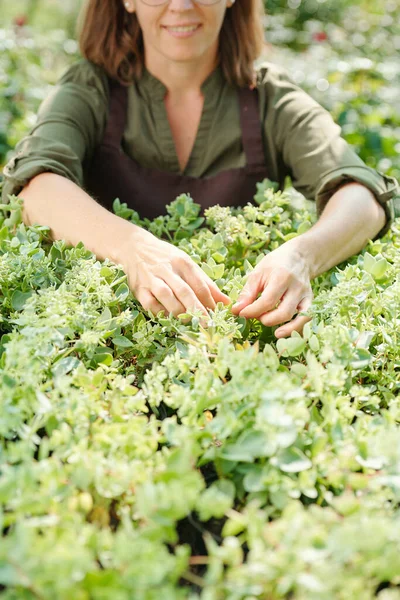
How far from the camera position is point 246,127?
2041 mm

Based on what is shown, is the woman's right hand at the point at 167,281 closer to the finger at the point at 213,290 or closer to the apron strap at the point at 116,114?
the finger at the point at 213,290

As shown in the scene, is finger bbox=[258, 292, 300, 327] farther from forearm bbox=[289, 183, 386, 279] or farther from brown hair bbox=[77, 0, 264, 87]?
brown hair bbox=[77, 0, 264, 87]

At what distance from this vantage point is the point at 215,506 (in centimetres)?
80

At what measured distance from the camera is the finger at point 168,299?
132cm

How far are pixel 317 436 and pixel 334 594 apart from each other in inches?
9.8

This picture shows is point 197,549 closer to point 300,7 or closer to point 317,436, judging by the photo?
point 317,436

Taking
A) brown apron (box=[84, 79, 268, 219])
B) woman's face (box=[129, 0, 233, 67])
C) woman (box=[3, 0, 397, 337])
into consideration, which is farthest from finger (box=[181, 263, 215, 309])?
woman's face (box=[129, 0, 233, 67])

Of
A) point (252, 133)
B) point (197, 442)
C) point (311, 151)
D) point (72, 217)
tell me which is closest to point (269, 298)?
point (197, 442)

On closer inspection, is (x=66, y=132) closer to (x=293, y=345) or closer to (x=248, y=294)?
(x=248, y=294)

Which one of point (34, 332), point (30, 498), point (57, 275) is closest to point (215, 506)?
point (30, 498)

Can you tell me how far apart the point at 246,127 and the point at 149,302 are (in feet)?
2.96

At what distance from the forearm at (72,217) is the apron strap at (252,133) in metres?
0.62

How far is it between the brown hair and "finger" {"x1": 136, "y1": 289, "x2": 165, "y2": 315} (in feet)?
3.34

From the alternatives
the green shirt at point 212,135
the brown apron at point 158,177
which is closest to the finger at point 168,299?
the green shirt at point 212,135
